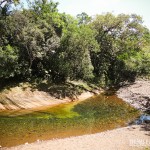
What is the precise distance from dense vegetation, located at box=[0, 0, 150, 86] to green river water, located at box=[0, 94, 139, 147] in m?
A: 6.78

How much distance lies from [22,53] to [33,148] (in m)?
19.4

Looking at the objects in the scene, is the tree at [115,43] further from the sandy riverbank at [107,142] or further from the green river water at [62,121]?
the sandy riverbank at [107,142]

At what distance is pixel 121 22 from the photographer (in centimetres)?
4709

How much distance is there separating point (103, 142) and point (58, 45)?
20699 mm

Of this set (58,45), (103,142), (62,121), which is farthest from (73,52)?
(103,142)

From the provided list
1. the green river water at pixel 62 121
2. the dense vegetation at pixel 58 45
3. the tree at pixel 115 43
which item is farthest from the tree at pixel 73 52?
the tree at pixel 115 43

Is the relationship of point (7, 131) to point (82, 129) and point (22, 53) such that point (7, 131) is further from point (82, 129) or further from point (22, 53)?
point (22, 53)

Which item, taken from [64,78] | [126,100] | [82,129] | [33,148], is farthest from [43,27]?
[33,148]

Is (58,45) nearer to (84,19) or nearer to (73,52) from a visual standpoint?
(73,52)

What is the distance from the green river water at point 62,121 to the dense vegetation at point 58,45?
22.3 ft

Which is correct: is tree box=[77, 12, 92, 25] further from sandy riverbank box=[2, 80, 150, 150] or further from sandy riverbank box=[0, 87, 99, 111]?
sandy riverbank box=[2, 80, 150, 150]

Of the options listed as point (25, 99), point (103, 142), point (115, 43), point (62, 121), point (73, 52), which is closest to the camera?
point (103, 142)

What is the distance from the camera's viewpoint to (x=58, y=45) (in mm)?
33344

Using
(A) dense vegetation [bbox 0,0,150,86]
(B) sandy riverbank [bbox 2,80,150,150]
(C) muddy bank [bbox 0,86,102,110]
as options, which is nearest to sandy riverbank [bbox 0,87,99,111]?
(C) muddy bank [bbox 0,86,102,110]
